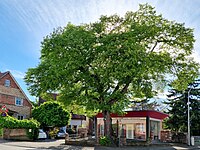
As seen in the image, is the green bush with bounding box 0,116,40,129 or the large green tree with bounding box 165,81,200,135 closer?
the green bush with bounding box 0,116,40,129

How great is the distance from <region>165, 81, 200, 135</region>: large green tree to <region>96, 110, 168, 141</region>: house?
4.41m

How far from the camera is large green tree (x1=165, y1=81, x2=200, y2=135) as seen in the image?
3853 cm

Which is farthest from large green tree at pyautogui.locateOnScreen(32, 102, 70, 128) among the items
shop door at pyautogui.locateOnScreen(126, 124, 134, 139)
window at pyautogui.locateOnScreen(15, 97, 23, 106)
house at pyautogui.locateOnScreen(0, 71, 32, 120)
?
shop door at pyautogui.locateOnScreen(126, 124, 134, 139)

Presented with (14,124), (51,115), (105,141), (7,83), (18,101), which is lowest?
(105,141)

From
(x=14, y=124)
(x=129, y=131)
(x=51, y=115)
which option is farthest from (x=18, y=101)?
(x=129, y=131)

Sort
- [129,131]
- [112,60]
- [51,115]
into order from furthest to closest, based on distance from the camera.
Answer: [51,115], [129,131], [112,60]

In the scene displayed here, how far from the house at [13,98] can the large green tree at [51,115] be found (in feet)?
11.4

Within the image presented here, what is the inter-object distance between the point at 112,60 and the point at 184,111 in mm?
20344

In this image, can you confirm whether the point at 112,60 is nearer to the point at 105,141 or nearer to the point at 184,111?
the point at 105,141

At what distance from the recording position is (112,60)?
23.5m

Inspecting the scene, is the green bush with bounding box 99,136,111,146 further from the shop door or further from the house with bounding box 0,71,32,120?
the house with bounding box 0,71,32,120

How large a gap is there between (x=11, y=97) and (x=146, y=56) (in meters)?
24.9

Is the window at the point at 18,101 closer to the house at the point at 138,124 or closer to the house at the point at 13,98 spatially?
the house at the point at 13,98

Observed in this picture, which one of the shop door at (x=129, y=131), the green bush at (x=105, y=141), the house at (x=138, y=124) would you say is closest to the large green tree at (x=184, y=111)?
the house at (x=138, y=124)
